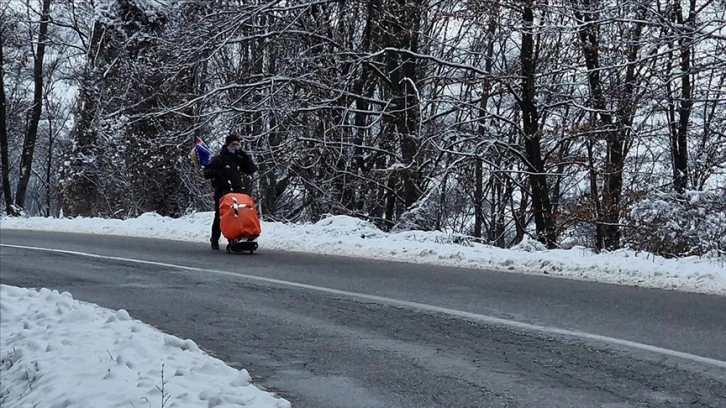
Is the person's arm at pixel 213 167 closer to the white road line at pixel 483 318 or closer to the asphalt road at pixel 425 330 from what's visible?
the asphalt road at pixel 425 330

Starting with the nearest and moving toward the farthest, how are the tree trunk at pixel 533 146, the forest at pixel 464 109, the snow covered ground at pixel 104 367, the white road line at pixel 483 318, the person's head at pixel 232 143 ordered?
1. the snow covered ground at pixel 104 367
2. the white road line at pixel 483 318
3. the person's head at pixel 232 143
4. the forest at pixel 464 109
5. the tree trunk at pixel 533 146

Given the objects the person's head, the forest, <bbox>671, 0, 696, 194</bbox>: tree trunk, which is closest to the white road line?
the person's head

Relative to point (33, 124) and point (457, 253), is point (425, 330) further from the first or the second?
point (33, 124)

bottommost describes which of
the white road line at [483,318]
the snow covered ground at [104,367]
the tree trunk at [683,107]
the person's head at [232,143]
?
the snow covered ground at [104,367]

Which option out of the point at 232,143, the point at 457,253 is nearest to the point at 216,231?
the point at 232,143

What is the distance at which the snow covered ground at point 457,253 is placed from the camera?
31.7ft

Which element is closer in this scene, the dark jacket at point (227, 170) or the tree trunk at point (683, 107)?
the dark jacket at point (227, 170)

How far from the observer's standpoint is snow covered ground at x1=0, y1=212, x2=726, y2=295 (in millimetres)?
9664

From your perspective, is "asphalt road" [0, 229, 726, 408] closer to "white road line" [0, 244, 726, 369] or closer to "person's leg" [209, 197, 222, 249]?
"white road line" [0, 244, 726, 369]

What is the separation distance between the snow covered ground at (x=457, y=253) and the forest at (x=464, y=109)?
1847 millimetres

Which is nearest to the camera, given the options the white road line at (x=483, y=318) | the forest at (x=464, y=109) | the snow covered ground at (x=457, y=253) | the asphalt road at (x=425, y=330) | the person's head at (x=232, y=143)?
the asphalt road at (x=425, y=330)

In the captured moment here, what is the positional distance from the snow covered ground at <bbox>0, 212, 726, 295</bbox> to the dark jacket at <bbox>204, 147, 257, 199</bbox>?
1.16 m

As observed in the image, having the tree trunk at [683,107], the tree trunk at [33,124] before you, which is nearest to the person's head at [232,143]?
the tree trunk at [683,107]

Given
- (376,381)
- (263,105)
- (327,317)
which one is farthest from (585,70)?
(376,381)
